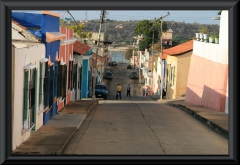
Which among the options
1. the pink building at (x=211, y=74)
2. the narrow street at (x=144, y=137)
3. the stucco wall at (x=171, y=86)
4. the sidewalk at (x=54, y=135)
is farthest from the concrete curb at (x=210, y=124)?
the stucco wall at (x=171, y=86)

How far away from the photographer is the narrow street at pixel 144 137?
11398 millimetres

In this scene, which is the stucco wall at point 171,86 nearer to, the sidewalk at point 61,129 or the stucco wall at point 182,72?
the stucco wall at point 182,72

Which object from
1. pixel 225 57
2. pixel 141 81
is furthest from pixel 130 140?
pixel 141 81

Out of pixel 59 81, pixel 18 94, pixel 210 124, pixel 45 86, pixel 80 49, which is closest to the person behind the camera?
pixel 18 94

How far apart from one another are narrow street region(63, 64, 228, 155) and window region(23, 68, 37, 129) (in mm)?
1073

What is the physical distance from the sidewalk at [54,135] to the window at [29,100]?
0.38 metres

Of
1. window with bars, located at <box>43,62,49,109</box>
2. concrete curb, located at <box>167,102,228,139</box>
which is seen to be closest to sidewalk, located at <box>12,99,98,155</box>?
window with bars, located at <box>43,62,49,109</box>

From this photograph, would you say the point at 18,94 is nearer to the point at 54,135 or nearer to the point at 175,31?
the point at 54,135

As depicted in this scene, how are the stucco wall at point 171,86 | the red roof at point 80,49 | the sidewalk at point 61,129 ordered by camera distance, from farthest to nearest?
1. the stucco wall at point 171,86
2. the red roof at point 80,49
3. the sidewalk at point 61,129

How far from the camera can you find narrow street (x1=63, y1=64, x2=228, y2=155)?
37.4 ft

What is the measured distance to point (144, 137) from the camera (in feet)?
43.9

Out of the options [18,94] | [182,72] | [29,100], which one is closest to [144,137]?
[29,100]

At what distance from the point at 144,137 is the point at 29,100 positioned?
3202 mm
